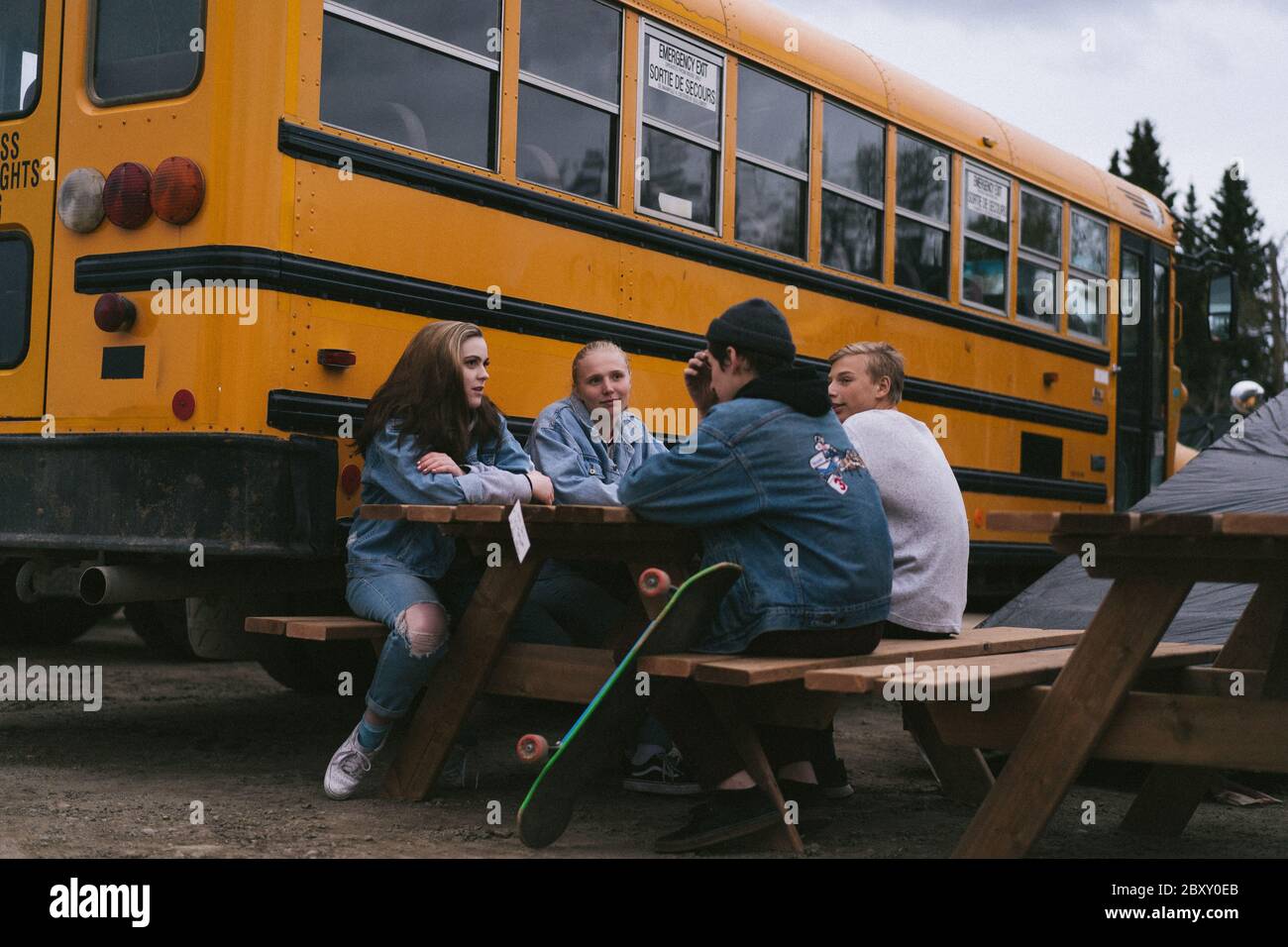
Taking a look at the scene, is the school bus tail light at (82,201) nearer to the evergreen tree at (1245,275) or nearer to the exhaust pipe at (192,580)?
the exhaust pipe at (192,580)

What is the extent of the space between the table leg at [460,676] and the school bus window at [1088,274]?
454 cm

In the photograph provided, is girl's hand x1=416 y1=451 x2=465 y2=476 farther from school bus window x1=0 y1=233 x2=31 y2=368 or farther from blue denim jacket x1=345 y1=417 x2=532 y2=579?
school bus window x1=0 y1=233 x2=31 y2=368

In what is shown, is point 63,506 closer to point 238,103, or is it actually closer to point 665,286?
point 238,103

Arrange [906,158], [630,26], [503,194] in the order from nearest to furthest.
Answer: [503,194], [630,26], [906,158]

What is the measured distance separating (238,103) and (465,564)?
133 centimetres

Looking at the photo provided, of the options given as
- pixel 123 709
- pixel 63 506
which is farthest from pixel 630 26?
pixel 123 709

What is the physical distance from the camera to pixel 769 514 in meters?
3.31

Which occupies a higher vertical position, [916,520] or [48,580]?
[916,520]

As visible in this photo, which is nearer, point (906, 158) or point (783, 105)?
point (783, 105)

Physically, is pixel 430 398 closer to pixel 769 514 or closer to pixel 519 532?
pixel 519 532

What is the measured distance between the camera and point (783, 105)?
5562mm

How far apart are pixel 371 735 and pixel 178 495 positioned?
778 millimetres

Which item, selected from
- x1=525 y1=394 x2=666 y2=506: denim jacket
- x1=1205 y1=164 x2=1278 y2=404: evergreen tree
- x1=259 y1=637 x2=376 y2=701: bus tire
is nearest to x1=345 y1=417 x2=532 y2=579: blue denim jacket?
x1=525 y1=394 x2=666 y2=506: denim jacket

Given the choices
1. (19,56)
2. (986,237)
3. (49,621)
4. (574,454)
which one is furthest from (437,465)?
(49,621)
